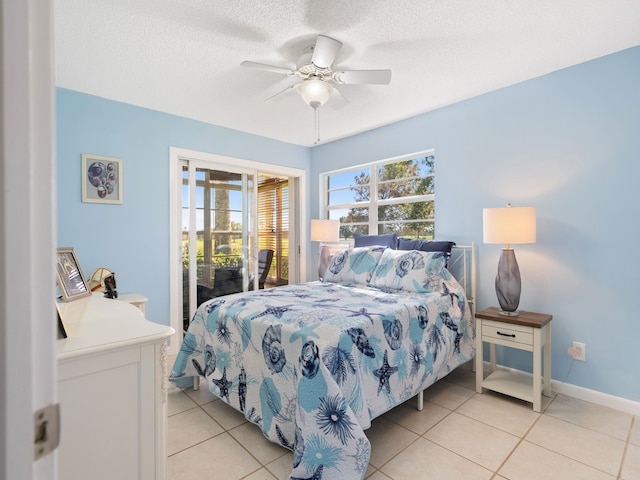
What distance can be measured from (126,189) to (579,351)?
416 centimetres

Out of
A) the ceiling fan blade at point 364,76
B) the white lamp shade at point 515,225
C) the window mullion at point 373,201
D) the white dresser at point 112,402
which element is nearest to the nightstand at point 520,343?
the white lamp shade at point 515,225

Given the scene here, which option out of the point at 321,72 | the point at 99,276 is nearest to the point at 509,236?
the point at 321,72

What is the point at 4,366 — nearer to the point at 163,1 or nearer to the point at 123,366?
the point at 123,366

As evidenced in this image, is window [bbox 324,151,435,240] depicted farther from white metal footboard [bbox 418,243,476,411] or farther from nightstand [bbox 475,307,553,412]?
nightstand [bbox 475,307,553,412]

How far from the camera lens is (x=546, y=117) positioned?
2695mm

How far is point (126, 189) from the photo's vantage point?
3266mm

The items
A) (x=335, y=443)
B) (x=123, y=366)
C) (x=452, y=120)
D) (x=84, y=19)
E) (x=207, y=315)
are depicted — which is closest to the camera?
(x=123, y=366)

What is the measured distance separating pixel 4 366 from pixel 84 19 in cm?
238

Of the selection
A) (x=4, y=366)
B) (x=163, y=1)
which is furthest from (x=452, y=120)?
(x=4, y=366)

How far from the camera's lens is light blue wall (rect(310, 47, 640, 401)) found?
233 cm

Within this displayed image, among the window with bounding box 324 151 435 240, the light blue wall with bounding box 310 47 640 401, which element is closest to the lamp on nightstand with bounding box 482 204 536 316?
the light blue wall with bounding box 310 47 640 401

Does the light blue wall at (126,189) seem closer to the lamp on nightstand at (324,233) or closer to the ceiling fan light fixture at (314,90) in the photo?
the lamp on nightstand at (324,233)

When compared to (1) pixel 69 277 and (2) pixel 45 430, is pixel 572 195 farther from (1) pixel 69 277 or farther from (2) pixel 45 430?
(1) pixel 69 277

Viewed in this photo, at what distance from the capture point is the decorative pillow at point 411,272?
2746 millimetres
